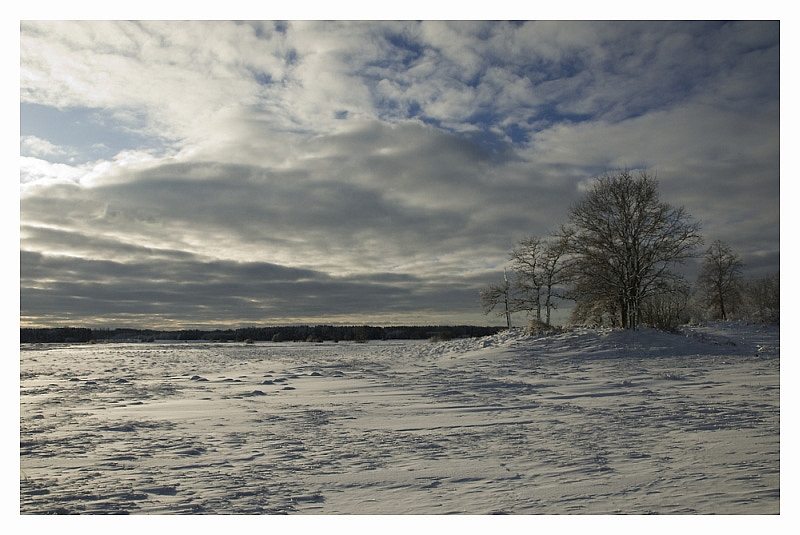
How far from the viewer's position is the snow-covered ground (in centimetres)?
426

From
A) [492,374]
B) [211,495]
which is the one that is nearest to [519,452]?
[211,495]

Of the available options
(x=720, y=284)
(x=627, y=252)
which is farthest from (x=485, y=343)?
(x=720, y=284)

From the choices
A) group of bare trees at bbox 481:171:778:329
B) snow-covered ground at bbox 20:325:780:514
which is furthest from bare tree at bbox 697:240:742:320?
snow-covered ground at bbox 20:325:780:514

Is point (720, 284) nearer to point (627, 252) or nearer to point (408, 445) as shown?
point (627, 252)

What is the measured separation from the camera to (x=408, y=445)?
228 inches

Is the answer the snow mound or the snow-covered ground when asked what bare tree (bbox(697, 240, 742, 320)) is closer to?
the snow mound

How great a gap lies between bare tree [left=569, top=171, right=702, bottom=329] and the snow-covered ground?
36.2 ft

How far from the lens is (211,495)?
4.32 m

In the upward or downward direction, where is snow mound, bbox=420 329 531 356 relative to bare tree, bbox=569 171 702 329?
downward

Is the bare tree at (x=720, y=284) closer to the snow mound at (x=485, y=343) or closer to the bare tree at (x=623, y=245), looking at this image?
Answer: the bare tree at (x=623, y=245)
